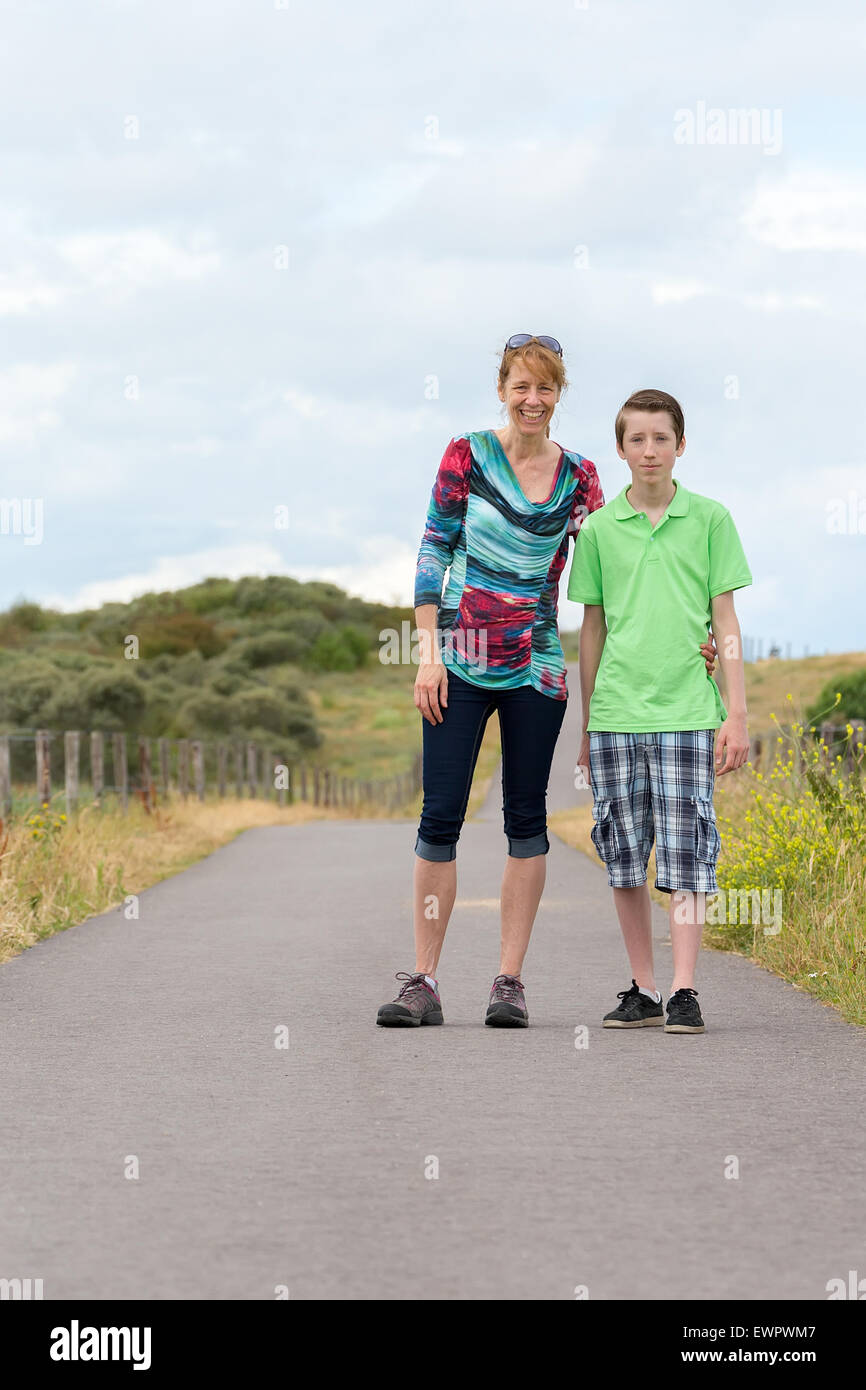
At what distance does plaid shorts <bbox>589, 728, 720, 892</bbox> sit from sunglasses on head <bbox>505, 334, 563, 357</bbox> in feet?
4.71

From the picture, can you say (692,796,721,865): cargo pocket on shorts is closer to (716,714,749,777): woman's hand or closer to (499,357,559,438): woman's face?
(716,714,749,777): woman's hand

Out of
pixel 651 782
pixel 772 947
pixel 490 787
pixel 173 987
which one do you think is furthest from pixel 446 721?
pixel 490 787

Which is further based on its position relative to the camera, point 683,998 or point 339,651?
point 339,651

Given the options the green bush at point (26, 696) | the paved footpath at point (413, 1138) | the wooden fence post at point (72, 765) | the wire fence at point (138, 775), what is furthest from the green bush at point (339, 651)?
the paved footpath at point (413, 1138)

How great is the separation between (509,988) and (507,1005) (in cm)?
8

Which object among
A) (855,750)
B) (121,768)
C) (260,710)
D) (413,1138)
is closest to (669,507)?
(413,1138)

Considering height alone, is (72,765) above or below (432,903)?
below

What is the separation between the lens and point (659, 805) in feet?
21.2

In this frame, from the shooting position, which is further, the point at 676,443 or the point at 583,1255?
the point at 676,443

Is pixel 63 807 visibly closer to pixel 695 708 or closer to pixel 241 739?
pixel 695 708

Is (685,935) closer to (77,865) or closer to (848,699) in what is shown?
(77,865)

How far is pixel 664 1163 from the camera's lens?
173 inches

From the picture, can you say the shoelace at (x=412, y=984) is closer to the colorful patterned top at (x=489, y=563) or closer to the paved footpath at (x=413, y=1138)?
the paved footpath at (x=413, y=1138)
